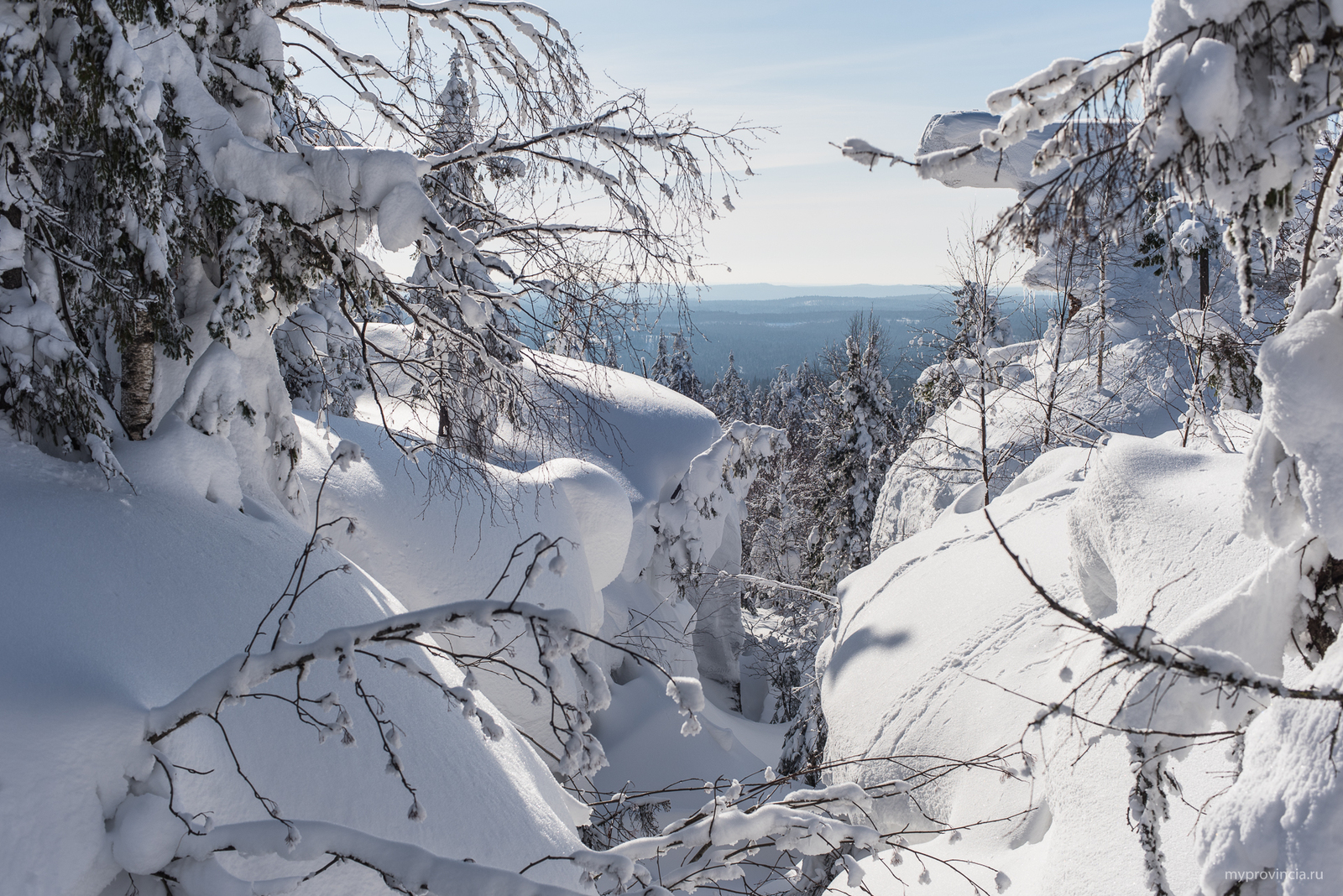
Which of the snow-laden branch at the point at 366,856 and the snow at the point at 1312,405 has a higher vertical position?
the snow at the point at 1312,405

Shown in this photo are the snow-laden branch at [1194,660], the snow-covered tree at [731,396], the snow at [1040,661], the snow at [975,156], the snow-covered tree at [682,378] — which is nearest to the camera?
the snow-laden branch at [1194,660]

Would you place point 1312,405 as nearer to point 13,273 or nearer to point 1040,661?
point 1040,661

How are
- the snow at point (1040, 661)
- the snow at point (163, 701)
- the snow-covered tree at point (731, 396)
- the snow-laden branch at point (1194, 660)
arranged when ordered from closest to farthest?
the snow-laden branch at point (1194, 660) → the snow at point (163, 701) → the snow at point (1040, 661) → the snow-covered tree at point (731, 396)

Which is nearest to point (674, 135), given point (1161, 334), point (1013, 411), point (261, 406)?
point (261, 406)

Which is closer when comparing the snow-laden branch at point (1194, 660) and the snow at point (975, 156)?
the snow-laden branch at point (1194, 660)

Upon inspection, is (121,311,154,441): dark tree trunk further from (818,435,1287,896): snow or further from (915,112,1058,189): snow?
(818,435,1287,896): snow

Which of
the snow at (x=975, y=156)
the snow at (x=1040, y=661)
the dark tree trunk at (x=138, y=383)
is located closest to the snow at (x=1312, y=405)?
the snow at (x=1040, y=661)

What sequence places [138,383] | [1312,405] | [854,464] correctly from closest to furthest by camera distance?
[1312,405] → [138,383] → [854,464]

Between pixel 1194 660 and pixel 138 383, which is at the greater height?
pixel 138 383

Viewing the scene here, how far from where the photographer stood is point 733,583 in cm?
2025

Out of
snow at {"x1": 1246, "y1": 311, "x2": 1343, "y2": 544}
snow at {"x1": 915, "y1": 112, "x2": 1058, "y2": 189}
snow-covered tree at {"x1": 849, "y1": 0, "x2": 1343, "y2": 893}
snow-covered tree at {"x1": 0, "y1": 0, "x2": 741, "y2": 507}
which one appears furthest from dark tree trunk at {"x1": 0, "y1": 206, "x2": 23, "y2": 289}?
snow at {"x1": 1246, "y1": 311, "x2": 1343, "y2": 544}

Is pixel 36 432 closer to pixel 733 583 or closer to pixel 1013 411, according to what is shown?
pixel 1013 411

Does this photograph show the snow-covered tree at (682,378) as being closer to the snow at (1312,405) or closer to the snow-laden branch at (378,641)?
the snow at (1312,405)

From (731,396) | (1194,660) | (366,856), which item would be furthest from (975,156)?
(731,396)
